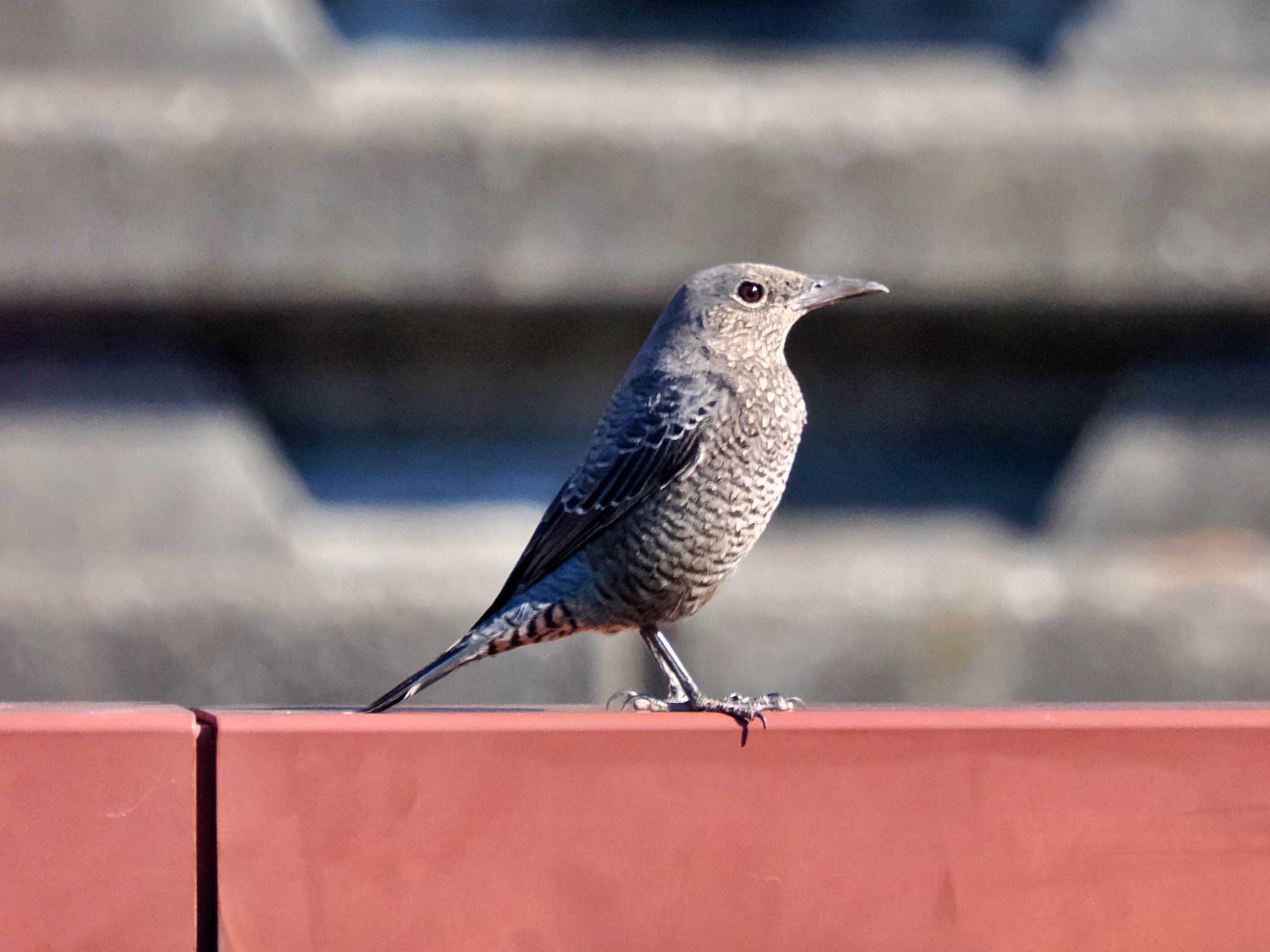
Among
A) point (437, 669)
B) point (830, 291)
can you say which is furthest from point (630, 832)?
point (830, 291)

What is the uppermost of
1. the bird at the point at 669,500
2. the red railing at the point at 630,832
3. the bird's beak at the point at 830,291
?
the bird's beak at the point at 830,291

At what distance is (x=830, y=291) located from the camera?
2.58 m

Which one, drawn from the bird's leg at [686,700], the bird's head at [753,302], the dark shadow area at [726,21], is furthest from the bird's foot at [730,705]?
the dark shadow area at [726,21]

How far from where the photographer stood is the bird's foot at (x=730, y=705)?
1743 millimetres

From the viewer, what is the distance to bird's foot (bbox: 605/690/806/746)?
1.74 meters

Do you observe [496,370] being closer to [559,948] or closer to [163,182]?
[163,182]

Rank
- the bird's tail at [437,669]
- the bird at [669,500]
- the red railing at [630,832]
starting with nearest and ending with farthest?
the red railing at [630,832], the bird's tail at [437,669], the bird at [669,500]

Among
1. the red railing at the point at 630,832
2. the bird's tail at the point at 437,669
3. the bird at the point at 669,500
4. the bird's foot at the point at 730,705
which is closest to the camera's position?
the red railing at the point at 630,832

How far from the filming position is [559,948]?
5.38 feet

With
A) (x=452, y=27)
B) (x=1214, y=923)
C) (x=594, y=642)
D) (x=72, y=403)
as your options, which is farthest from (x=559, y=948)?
(x=452, y=27)

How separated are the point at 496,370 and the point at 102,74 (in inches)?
62.6

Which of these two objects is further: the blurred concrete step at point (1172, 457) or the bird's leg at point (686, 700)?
the blurred concrete step at point (1172, 457)

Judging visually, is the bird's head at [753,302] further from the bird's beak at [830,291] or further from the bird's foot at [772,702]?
the bird's foot at [772,702]

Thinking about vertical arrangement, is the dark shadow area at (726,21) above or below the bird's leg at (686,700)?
above
